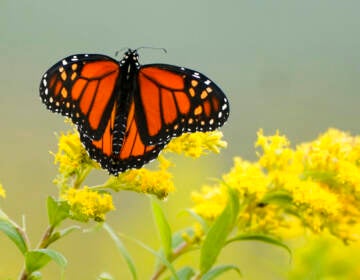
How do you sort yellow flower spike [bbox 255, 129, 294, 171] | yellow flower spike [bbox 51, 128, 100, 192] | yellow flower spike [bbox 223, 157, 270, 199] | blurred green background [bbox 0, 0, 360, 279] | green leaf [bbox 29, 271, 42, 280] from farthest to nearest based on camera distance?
1. blurred green background [bbox 0, 0, 360, 279]
2. yellow flower spike [bbox 255, 129, 294, 171]
3. yellow flower spike [bbox 223, 157, 270, 199]
4. yellow flower spike [bbox 51, 128, 100, 192]
5. green leaf [bbox 29, 271, 42, 280]

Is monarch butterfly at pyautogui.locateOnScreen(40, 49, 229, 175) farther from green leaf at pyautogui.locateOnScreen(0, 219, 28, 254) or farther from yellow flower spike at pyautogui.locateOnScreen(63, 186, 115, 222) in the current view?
green leaf at pyautogui.locateOnScreen(0, 219, 28, 254)

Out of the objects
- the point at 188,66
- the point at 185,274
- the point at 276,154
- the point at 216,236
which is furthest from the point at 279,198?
the point at 188,66

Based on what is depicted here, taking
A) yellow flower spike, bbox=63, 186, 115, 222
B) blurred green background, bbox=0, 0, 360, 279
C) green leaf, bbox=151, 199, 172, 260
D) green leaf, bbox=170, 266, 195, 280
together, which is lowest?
green leaf, bbox=170, 266, 195, 280

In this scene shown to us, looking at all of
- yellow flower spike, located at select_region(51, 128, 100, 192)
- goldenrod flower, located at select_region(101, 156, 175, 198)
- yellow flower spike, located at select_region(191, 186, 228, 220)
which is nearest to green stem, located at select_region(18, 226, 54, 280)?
yellow flower spike, located at select_region(51, 128, 100, 192)

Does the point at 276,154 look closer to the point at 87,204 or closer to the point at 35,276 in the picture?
the point at 87,204

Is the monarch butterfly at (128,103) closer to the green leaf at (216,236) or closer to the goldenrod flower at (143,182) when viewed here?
the goldenrod flower at (143,182)

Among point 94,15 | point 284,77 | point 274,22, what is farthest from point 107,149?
point 274,22
